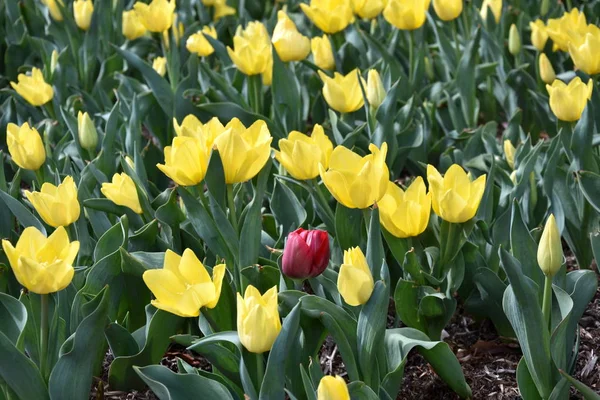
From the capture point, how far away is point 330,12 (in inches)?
113

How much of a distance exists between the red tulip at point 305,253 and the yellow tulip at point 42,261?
38 centimetres

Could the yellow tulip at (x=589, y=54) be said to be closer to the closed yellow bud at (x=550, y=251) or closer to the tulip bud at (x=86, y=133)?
the closed yellow bud at (x=550, y=251)

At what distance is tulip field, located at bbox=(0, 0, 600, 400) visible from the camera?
157cm

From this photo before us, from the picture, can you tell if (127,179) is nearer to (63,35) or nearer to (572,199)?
(572,199)

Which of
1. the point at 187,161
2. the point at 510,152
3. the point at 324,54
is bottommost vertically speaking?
the point at 510,152

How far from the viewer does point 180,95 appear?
9.43ft

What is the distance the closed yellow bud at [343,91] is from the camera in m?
2.39

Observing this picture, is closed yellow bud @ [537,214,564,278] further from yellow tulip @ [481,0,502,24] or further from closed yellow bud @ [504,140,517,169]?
yellow tulip @ [481,0,502,24]

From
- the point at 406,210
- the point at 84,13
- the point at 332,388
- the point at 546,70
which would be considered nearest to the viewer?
the point at 332,388

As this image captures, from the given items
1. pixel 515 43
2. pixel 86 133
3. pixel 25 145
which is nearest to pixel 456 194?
pixel 25 145

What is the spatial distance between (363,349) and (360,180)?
1.01ft

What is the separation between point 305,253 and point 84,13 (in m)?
2.26

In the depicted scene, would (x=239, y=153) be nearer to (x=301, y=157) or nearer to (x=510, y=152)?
(x=301, y=157)

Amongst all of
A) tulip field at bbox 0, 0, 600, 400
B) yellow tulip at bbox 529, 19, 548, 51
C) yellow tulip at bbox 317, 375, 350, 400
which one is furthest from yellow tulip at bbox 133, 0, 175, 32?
yellow tulip at bbox 317, 375, 350, 400
